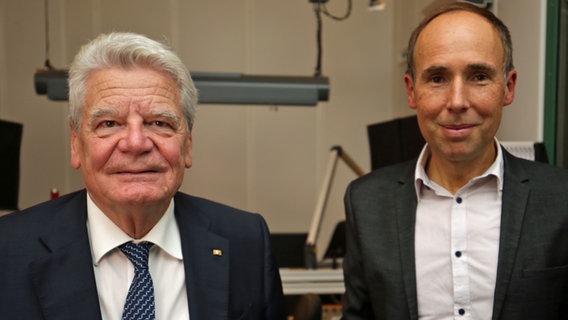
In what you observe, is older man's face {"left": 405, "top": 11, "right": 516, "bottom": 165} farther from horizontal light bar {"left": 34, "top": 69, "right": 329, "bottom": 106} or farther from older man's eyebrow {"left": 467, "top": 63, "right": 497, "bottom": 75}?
horizontal light bar {"left": 34, "top": 69, "right": 329, "bottom": 106}

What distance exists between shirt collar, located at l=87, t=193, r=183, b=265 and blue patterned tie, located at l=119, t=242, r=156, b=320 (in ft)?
0.14

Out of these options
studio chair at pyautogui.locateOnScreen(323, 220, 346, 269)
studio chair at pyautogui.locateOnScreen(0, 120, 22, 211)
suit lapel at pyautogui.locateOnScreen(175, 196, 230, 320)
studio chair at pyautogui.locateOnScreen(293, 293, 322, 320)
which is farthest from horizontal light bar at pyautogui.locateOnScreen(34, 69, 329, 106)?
suit lapel at pyautogui.locateOnScreen(175, 196, 230, 320)

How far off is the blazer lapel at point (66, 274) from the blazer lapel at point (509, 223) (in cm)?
95

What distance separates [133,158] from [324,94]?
221 centimetres

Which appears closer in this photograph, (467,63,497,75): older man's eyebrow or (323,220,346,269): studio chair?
(467,63,497,75): older man's eyebrow

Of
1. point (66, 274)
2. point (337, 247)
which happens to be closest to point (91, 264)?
point (66, 274)

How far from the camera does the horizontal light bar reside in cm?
323

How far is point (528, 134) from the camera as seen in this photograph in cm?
225

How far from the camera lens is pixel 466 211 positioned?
1445 millimetres

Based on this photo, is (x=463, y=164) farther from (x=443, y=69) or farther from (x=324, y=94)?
(x=324, y=94)

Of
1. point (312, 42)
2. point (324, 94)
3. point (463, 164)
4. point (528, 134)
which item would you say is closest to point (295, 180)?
point (312, 42)

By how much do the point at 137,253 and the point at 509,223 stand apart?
92cm

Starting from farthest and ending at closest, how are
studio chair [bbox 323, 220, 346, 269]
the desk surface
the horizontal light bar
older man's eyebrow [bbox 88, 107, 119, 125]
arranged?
studio chair [bbox 323, 220, 346, 269]
the horizontal light bar
the desk surface
older man's eyebrow [bbox 88, 107, 119, 125]

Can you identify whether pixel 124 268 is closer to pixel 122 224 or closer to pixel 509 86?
pixel 122 224
